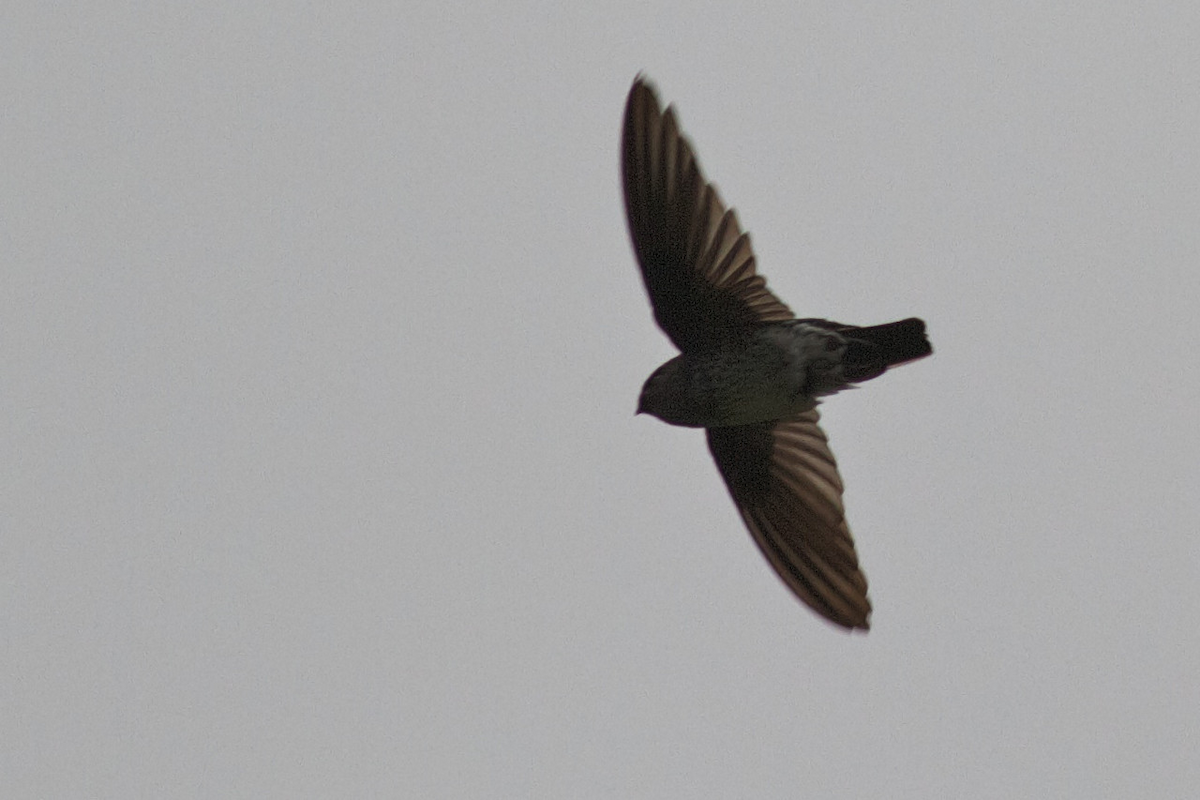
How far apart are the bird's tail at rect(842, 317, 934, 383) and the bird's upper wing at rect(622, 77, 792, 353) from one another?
365mm

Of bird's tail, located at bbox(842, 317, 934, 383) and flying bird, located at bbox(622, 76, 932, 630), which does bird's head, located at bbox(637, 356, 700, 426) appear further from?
bird's tail, located at bbox(842, 317, 934, 383)

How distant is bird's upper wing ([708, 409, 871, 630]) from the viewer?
26.9ft

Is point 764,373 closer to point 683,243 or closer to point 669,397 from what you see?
point 669,397

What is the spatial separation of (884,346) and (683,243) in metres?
0.95

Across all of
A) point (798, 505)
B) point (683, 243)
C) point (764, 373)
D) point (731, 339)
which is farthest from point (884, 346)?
point (798, 505)

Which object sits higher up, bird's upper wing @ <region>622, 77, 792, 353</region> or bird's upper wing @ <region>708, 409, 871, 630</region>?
bird's upper wing @ <region>622, 77, 792, 353</region>

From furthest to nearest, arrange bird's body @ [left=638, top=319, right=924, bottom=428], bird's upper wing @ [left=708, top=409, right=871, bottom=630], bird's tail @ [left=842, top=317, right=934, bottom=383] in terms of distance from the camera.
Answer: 1. bird's upper wing @ [left=708, top=409, right=871, bottom=630]
2. bird's body @ [left=638, top=319, right=924, bottom=428]
3. bird's tail @ [left=842, top=317, right=934, bottom=383]

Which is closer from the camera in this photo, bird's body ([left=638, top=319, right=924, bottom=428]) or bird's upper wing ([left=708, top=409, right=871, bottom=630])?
bird's body ([left=638, top=319, right=924, bottom=428])

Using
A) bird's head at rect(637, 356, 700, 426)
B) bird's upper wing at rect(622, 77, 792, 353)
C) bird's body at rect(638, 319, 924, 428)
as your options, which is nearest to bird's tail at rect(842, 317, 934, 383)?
bird's body at rect(638, 319, 924, 428)

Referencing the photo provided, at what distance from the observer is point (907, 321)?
7551 mm

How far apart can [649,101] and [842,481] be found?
6.87ft

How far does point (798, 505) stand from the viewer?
844 cm

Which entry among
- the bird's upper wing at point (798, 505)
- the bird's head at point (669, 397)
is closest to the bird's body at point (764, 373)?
the bird's head at point (669, 397)

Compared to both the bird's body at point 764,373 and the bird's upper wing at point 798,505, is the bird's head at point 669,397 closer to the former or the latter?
the bird's body at point 764,373
